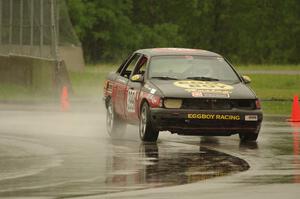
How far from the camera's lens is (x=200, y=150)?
16781mm

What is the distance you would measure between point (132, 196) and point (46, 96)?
23.9 m

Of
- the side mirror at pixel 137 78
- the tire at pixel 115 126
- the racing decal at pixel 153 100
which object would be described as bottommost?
the tire at pixel 115 126

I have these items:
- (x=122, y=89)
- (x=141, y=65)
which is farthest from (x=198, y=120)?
(x=122, y=89)

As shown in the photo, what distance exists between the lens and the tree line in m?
87.6

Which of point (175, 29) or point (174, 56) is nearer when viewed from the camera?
point (174, 56)

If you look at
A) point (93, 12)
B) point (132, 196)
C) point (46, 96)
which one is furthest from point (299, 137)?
point (93, 12)

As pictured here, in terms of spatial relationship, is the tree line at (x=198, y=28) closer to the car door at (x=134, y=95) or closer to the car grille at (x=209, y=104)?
the car door at (x=134, y=95)

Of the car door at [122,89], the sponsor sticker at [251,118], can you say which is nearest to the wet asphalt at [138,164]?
the sponsor sticker at [251,118]

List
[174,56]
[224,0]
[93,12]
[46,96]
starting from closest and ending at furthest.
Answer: [174,56]
[46,96]
[93,12]
[224,0]

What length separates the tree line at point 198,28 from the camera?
8762 cm

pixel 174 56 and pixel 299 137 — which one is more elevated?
pixel 174 56

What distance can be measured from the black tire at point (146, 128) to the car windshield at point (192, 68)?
782 millimetres

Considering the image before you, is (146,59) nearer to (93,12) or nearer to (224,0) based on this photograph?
(93,12)

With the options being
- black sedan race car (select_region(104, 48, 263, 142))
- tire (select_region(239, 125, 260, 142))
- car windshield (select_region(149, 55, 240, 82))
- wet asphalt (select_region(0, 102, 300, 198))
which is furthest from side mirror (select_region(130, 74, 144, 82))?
tire (select_region(239, 125, 260, 142))
